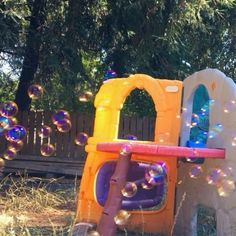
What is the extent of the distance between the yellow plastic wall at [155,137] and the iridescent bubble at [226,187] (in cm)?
94

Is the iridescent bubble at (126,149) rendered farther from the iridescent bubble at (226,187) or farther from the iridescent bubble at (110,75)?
the iridescent bubble at (110,75)

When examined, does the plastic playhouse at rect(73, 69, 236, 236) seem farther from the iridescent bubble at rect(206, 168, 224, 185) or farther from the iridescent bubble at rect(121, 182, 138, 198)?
the iridescent bubble at rect(121, 182, 138, 198)

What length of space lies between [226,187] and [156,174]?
0.66 metres

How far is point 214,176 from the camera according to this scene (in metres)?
4.69

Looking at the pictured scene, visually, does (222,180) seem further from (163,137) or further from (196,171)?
(163,137)

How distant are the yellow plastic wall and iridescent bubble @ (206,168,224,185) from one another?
70 centimetres

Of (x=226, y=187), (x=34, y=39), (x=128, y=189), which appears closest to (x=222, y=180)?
(x=226, y=187)

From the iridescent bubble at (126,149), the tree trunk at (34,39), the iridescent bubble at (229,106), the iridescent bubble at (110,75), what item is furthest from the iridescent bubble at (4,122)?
the tree trunk at (34,39)

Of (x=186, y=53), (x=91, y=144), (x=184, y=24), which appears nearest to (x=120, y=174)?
(x=91, y=144)

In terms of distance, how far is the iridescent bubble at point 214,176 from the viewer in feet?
15.1

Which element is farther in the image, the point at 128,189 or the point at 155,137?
the point at 155,137

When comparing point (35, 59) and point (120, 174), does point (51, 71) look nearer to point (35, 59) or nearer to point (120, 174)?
point (35, 59)

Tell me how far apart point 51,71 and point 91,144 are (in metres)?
4.36

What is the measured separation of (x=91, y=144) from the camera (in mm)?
5520
